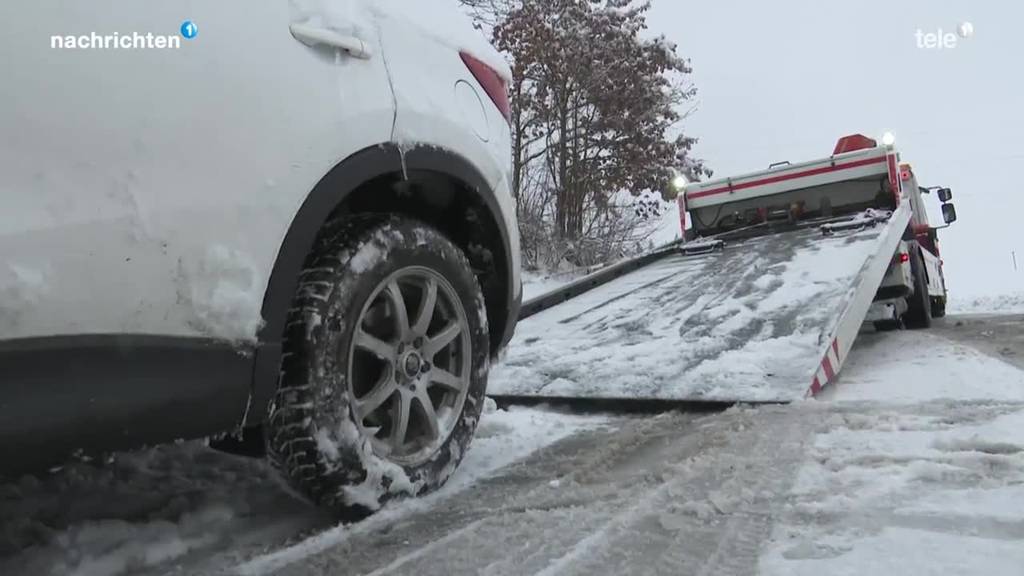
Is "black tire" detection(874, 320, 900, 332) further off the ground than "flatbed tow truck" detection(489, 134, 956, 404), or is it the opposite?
"flatbed tow truck" detection(489, 134, 956, 404)

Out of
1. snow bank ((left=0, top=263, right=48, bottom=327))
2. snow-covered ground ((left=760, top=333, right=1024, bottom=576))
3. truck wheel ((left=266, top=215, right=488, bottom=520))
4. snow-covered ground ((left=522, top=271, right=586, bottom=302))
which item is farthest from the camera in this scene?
snow-covered ground ((left=522, top=271, right=586, bottom=302))

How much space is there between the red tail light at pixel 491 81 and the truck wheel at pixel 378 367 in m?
0.71

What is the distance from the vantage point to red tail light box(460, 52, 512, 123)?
279 cm

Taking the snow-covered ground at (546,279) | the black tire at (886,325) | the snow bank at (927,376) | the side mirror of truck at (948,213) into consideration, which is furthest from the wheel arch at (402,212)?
the side mirror of truck at (948,213)

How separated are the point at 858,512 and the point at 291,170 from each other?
5.98 ft

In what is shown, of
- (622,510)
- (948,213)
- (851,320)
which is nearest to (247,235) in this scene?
(622,510)

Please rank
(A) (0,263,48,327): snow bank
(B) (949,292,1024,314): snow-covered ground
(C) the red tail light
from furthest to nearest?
(B) (949,292,1024,314): snow-covered ground
(C) the red tail light
(A) (0,263,48,327): snow bank

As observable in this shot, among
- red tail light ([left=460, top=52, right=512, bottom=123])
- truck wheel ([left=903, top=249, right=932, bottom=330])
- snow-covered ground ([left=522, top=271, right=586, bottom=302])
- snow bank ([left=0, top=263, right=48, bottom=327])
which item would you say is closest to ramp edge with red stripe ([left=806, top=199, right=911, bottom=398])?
truck wheel ([left=903, top=249, right=932, bottom=330])

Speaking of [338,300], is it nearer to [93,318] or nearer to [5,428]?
[93,318]

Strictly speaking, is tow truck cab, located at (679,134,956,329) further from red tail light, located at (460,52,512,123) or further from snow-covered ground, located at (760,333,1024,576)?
red tail light, located at (460,52,512,123)

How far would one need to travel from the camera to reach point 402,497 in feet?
7.59

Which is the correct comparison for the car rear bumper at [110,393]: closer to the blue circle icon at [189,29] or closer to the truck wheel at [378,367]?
the truck wheel at [378,367]

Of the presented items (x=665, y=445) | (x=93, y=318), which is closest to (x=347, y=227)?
(x=93, y=318)

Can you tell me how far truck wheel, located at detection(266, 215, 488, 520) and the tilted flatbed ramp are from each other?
5.18 ft
